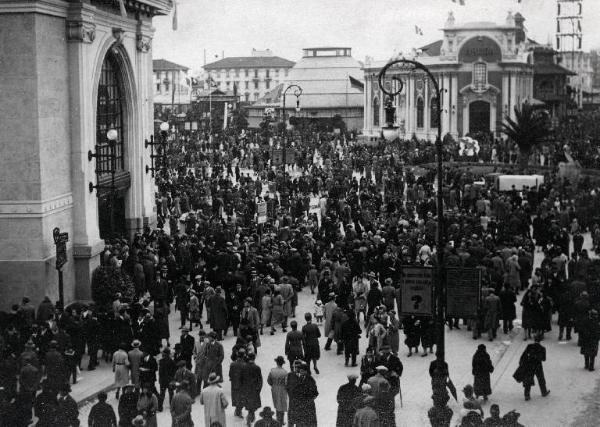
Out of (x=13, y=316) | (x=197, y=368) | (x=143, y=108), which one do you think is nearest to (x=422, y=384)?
(x=197, y=368)

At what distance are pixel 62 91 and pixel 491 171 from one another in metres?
34.1

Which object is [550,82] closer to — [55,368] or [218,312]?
[218,312]

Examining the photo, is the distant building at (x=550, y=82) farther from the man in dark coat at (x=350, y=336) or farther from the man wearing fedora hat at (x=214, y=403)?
the man wearing fedora hat at (x=214, y=403)

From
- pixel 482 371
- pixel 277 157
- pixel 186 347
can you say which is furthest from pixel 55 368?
pixel 277 157

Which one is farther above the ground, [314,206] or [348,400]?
[314,206]

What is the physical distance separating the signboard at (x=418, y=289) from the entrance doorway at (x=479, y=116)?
59.8 m

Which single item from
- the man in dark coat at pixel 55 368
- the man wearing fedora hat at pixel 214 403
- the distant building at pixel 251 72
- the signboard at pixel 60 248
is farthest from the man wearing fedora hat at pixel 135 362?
the distant building at pixel 251 72

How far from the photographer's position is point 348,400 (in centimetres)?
1360

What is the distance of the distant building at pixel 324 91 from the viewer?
9694cm

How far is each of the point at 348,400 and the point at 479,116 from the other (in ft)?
206

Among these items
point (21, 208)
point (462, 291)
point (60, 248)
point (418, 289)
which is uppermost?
point (21, 208)

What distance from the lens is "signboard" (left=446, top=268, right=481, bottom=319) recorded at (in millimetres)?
16219

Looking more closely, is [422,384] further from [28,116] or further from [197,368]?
[28,116]

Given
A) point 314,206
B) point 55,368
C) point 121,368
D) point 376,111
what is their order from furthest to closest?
1. point 376,111
2. point 314,206
3. point 121,368
4. point 55,368
